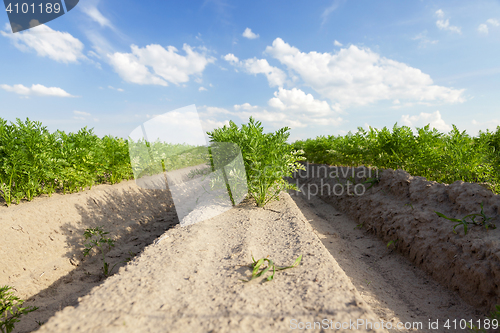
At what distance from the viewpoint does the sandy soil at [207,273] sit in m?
1.72

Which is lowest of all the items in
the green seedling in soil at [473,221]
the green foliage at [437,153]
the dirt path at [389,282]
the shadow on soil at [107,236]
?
the dirt path at [389,282]

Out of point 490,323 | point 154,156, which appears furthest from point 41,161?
point 490,323

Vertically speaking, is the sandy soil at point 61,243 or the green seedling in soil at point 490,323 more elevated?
the sandy soil at point 61,243

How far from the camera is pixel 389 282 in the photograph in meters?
3.15

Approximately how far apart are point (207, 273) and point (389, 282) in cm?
260

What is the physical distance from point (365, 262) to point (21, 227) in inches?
236

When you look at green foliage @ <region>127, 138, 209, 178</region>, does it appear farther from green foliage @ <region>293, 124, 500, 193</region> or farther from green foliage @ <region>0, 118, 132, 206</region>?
green foliage @ <region>293, 124, 500, 193</region>

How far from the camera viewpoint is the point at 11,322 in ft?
7.83

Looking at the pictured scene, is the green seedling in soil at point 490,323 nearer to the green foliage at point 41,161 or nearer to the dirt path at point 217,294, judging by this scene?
the dirt path at point 217,294

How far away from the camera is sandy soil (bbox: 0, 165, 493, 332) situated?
1723 mm

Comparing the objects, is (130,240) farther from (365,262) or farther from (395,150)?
(395,150)

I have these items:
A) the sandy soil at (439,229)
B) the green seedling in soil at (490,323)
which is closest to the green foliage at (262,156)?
the sandy soil at (439,229)

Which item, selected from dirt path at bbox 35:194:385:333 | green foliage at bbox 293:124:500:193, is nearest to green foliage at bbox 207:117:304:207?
dirt path at bbox 35:194:385:333

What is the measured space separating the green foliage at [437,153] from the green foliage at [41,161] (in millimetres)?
7705
